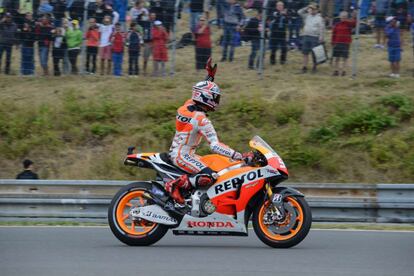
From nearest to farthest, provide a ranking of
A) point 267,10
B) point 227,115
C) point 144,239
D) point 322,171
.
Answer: point 144,239 < point 322,171 < point 227,115 < point 267,10

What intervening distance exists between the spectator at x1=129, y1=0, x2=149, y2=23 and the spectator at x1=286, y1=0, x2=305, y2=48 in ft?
10.6

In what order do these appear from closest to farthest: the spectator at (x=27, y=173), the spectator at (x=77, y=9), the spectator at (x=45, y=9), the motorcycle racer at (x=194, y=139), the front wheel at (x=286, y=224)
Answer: the front wheel at (x=286, y=224)
the motorcycle racer at (x=194, y=139)
the spectator at (x=27, y=173)
the spectator at (x=45, y=9)
the spectator at (x=77, y=9)

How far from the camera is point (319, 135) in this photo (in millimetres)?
15484

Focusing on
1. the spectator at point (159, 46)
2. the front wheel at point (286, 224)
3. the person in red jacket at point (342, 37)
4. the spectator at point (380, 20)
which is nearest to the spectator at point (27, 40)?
the spectator at point (159, 46)

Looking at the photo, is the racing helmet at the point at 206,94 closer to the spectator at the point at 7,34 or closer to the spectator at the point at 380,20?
the spectator at the point at 380,20

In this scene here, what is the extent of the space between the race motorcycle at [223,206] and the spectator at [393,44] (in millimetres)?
8641

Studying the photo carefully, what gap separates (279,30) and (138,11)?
323 centimetres

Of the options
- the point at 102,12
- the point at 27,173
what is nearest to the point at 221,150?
the point at 27,173

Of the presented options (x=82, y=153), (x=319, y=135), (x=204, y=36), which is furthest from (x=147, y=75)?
(x=319, y=135)

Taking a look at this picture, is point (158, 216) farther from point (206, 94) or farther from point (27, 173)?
point (27, 173)

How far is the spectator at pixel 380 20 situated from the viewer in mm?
17250

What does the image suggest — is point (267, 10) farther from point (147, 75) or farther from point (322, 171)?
point (322, 171)

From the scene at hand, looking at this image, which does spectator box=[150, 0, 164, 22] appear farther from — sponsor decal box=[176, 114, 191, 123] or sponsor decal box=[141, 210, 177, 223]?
sponsor decal box=[141, 210, 177, 223]

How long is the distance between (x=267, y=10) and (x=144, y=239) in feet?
29.9
